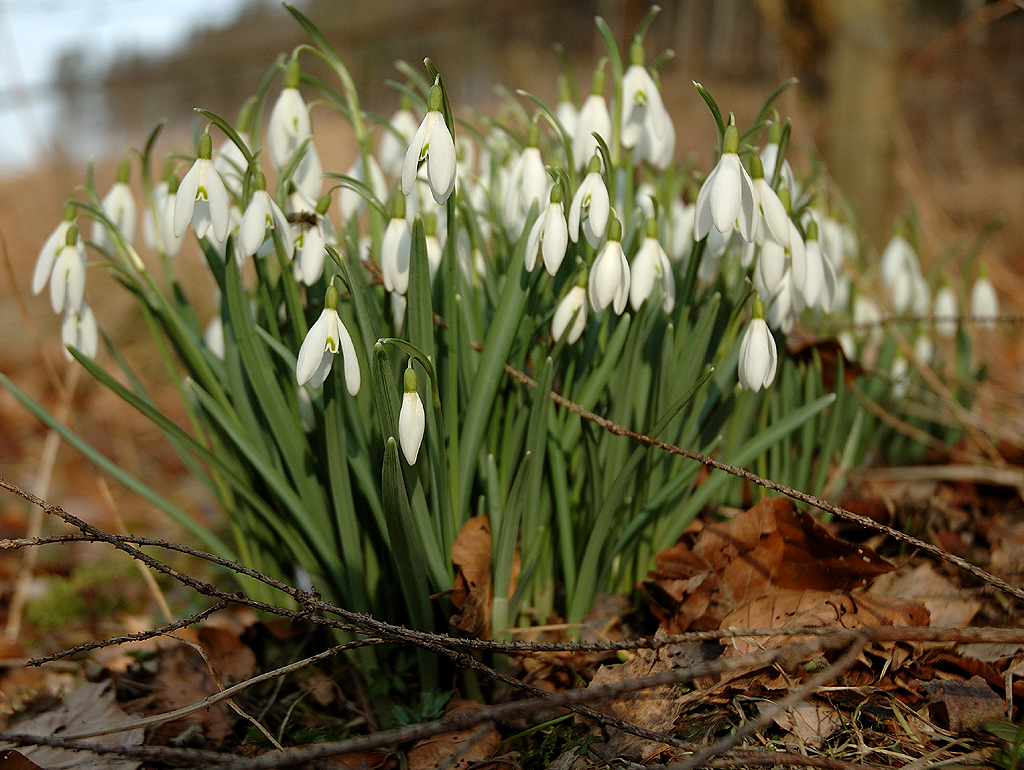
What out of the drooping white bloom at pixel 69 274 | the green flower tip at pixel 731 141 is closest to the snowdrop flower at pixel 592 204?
the green flower tip at pixel 731 141

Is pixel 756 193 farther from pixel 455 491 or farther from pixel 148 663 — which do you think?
pixel 148 663

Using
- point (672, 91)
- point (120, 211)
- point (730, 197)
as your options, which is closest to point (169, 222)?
point (120, 211)

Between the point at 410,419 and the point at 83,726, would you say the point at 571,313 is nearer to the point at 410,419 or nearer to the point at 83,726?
the point at 410,419

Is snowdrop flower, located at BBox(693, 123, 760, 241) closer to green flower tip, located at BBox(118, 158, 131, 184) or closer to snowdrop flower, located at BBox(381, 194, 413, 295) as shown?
snowdrop flower, located at BBox(381, 194, 413, 295)

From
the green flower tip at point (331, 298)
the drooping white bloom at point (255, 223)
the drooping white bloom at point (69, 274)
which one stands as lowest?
the green flower tip at point (331, 298)

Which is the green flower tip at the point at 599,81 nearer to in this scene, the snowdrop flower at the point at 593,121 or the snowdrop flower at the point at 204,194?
the snowdrop flower at the point at 593,121

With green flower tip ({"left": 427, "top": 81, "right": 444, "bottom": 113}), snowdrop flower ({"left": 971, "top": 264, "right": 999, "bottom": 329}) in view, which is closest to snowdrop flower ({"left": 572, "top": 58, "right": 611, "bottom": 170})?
green flower tip ({"left": 427, "top": 81, "right": 444, "bottom": 113})

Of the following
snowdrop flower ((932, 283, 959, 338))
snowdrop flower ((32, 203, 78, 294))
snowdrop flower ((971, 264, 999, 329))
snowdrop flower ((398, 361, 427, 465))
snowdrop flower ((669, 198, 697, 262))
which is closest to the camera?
snowdrop flower ((398, 361, 427, 465))
